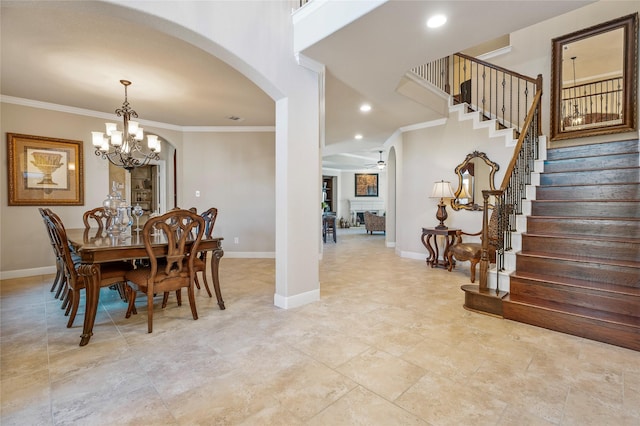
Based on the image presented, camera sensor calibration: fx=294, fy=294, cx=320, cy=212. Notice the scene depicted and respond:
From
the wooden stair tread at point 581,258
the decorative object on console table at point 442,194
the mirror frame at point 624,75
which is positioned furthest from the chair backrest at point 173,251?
the mirror frame at point 624,75

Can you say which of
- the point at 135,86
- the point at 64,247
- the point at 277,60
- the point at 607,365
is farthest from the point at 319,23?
the point at 607,365

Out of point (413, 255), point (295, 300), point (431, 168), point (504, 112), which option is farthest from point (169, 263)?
point (504, 112)

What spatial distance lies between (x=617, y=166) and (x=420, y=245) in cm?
291

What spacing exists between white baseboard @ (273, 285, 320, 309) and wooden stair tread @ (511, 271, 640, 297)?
1.95 meters

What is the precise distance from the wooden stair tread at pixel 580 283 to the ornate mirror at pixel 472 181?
2291 mm

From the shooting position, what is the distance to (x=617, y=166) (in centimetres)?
342

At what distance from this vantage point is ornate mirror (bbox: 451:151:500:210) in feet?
15.8

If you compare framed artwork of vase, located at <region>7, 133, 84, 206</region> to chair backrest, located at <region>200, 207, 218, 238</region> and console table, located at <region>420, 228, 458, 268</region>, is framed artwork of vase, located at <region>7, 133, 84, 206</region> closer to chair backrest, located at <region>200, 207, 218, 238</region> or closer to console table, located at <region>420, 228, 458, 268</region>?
chair backrest, located at <region>200, 207, 218, 238</region>

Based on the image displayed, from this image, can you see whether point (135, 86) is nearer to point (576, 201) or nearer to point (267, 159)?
point (267, 159)

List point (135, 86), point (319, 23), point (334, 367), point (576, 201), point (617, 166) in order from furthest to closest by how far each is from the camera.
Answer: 1. point (135, 86)
2. point (617, 166)
3. point (576, 201)
4. point (319, 23)
5. point (334, 367)

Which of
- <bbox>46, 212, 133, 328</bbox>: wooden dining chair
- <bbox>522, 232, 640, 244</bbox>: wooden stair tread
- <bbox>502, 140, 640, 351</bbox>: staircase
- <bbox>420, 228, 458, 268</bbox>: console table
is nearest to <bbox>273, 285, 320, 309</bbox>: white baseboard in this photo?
<bbox>46, 212, 133, 328</bbox>: wooden dining chair

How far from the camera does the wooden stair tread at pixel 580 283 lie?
7.54 ft

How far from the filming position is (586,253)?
109 inches

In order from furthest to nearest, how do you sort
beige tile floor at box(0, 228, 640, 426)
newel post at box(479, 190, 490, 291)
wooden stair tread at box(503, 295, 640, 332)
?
newel post at box(479, 190, 490, 291), wooden stair tread at box(503, 295, 640, 332), beige tile floor at box(0, 228, 640, 426)
